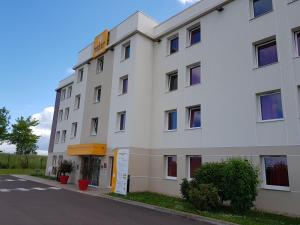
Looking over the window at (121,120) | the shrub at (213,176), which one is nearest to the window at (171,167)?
the window at (121,120)

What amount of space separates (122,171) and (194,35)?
11004mm

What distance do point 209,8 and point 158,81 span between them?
629 cm

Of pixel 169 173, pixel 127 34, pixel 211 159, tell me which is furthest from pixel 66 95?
pixel 211 159

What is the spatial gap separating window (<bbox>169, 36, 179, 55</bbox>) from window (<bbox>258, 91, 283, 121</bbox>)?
26.8 ft

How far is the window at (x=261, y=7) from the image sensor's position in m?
14.7

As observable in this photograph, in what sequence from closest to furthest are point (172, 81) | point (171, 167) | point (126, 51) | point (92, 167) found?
point (171, 167) < point (172, 81) < point (126, 51) < point (92, 167)

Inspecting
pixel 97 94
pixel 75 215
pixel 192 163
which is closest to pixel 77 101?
pixel 97 94

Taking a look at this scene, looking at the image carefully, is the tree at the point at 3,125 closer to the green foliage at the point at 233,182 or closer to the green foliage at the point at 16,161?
the green foliage at the point at 16,161

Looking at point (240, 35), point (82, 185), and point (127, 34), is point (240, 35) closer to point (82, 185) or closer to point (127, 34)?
point (127, 34)

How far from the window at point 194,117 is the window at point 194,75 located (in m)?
1.82

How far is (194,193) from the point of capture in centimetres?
1131

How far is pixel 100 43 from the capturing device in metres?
24.4

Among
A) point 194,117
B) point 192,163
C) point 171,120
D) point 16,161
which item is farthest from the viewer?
point 16,161

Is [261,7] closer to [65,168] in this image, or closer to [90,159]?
[90,159]
